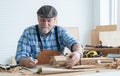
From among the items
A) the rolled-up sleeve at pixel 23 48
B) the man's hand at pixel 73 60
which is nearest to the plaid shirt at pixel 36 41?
the rolled-up sleeve at pixel 23 48

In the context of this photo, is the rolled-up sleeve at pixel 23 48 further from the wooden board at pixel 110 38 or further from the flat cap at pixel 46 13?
the wooden board at pixel 110 38

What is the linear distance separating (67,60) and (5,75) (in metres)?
0.45

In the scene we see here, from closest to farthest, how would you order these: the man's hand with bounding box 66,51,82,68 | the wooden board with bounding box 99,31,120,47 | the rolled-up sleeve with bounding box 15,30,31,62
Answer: the man's hand with bounding box 66,51,82,68 < the rolled-up sleeve with bounding box 15,30,31,62 < the wooden board with bounding box 99,31,120,47

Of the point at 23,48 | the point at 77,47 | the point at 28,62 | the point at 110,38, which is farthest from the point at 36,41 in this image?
the point at 110,38

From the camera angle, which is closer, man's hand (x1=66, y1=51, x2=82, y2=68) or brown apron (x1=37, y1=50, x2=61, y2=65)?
man's hand (x1=66, y1=51, x2=82, y2=68)

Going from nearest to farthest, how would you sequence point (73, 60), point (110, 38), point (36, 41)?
point (73, 60) → point (36, 41) → point (110, 38)

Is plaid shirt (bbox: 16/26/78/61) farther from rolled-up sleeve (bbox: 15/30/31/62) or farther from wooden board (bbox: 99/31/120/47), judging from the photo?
wooden board (bbox: 99/31/120/47)

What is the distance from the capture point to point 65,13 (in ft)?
12.4

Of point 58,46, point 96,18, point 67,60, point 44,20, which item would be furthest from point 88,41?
point 67,60

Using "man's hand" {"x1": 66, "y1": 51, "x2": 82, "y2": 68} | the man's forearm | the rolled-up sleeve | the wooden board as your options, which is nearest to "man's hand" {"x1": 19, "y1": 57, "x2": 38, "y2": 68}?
the rolled-up sleeve

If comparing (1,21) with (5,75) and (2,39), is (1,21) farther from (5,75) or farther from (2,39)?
(5,75)

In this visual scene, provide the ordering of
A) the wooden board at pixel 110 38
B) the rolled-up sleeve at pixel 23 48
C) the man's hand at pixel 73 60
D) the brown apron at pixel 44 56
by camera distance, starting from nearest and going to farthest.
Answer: the man's hand at pixel 73 60 → the rolled-up sleeve at pixel 23 48 → the brown apron at pixel 44 56 → the wooden board at pixel 110 38

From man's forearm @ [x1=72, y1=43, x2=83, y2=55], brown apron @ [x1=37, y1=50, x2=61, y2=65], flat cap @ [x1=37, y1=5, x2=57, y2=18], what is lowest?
brown apron @ [x1=37, y1=50, x2=61, y2=65]

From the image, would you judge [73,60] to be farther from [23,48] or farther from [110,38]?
[110,38]
